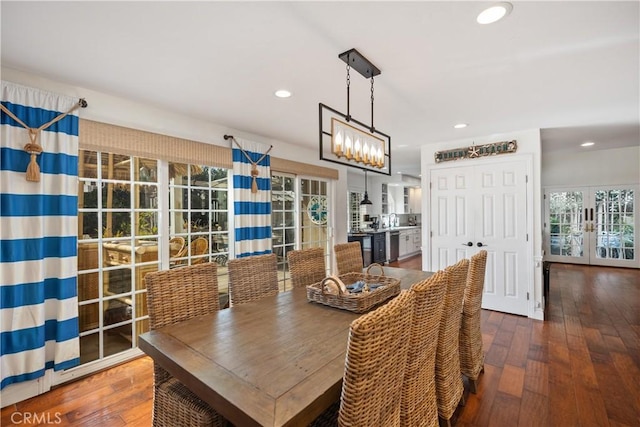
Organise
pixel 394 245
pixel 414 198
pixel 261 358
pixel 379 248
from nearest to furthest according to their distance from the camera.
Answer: pixel 261 358, pixel 379 248, pixel 394 245, pixel 414 198

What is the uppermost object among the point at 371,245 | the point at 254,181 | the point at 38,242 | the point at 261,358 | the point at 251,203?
the point at 254,181

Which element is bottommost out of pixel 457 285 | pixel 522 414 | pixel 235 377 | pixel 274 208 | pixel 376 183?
pixel 522 414

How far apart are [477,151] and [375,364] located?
3.92 m

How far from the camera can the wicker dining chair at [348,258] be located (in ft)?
9.69

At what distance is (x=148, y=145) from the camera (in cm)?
276

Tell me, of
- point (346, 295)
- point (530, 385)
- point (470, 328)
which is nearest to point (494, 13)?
point (346, 295)

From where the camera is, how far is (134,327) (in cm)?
285

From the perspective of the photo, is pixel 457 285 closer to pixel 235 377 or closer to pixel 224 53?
pixel 235 377

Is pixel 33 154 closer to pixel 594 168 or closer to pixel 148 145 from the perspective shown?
pixel 148 145

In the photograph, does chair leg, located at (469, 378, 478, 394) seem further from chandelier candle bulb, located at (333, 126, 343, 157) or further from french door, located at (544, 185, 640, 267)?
french door, located at (544, 185, 640, 267)

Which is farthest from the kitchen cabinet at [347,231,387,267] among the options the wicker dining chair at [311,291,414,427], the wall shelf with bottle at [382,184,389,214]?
the wicker dining chair at [311,291,414,427]

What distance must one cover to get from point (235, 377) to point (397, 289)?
54.7 inches

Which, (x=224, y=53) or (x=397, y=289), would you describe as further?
(x=397, y=289)

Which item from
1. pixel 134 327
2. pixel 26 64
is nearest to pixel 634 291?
pixel 134 327
